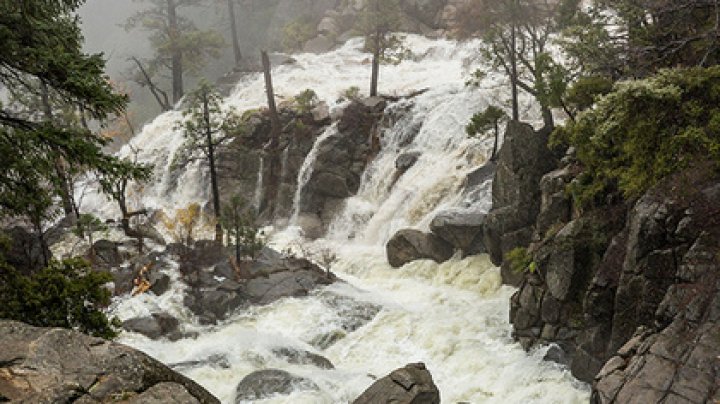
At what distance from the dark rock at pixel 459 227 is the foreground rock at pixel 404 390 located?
8.13 m

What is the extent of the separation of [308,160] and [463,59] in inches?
545

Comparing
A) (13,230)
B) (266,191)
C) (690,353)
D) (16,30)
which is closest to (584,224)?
(690,353)

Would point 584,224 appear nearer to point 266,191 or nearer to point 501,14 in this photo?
point 501,14

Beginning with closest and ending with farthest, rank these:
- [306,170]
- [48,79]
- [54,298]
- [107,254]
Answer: [48,79], [54,298], [107,254], [306,170]

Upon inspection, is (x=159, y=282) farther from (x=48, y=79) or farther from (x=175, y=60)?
(x=175, y=60)

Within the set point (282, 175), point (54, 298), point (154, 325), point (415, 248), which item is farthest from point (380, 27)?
point (54, 298)

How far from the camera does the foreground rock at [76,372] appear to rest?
196 inches

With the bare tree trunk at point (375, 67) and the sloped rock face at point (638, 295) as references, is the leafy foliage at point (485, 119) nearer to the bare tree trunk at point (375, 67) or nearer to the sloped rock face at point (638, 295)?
the sloped rock face at point (638, 295)

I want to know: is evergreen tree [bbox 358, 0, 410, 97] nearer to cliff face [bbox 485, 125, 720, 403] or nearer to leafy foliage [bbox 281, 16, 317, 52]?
leafy foliage [bbox 281, 16, 317, 52]

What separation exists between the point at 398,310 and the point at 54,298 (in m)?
10.6

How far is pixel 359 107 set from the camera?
3038 cm

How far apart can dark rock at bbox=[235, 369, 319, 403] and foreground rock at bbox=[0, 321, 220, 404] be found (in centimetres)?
679

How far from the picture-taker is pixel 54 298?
26.0 ft

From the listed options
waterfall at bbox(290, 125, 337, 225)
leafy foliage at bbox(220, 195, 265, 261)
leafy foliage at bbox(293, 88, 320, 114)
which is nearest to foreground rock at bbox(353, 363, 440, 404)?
leafy foliage at bbox(220, 195, 265, 261)
